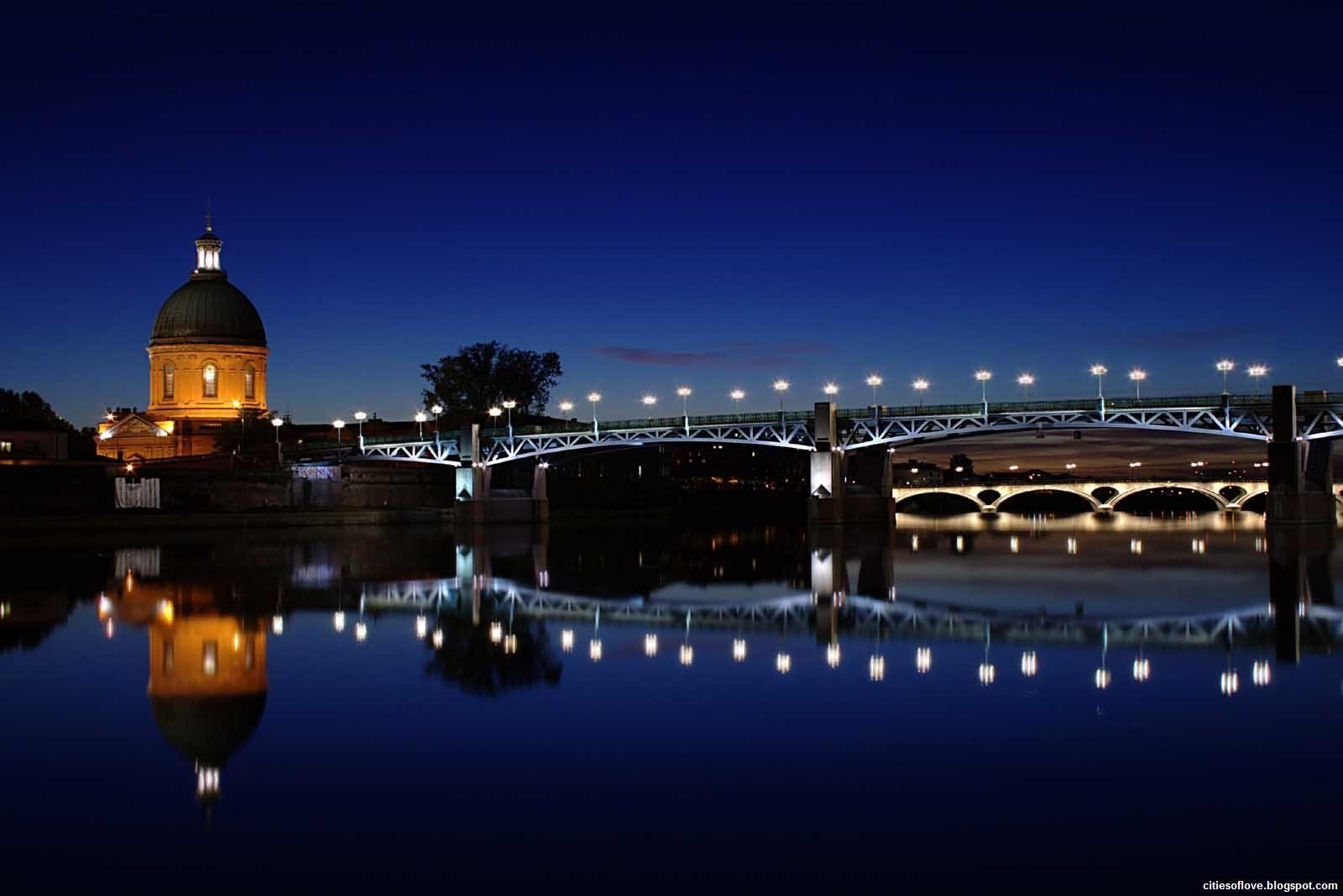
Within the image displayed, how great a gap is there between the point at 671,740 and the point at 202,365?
420 ft

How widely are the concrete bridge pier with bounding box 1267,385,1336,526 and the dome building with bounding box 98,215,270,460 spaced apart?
318ft

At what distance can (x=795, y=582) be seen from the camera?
141 ft

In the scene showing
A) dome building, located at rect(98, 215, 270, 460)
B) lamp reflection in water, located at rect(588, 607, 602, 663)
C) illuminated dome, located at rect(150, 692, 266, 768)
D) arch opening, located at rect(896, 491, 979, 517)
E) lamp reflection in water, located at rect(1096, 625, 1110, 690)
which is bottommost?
lamp reflection in water, located at rect(1096, 625, 1110, 690)

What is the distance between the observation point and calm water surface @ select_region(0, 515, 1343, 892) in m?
11.6

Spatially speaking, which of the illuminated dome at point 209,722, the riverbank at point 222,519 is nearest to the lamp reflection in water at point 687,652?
the illuminated dome at point 209,722

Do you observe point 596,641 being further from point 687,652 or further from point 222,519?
point 222,519

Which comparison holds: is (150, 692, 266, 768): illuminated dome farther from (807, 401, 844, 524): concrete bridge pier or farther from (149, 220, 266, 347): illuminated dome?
(149, 220, 266, 347): illuminated dome

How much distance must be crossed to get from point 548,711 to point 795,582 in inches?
1009

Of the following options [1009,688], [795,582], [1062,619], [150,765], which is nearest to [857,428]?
[795,582]

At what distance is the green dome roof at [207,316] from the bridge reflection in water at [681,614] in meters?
78.7

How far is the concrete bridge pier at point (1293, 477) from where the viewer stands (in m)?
78.4

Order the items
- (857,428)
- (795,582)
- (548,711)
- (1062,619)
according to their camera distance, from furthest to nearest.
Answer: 1. (857,428)
2. (795,582)
3. (1062,619)
4. (548,711)

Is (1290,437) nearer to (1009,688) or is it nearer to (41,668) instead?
(1009,688)

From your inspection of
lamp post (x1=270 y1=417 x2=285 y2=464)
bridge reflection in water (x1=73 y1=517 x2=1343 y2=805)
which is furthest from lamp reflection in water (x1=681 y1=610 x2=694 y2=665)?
lamp post (x1=270 y1=417 x2=285 y2=464)
